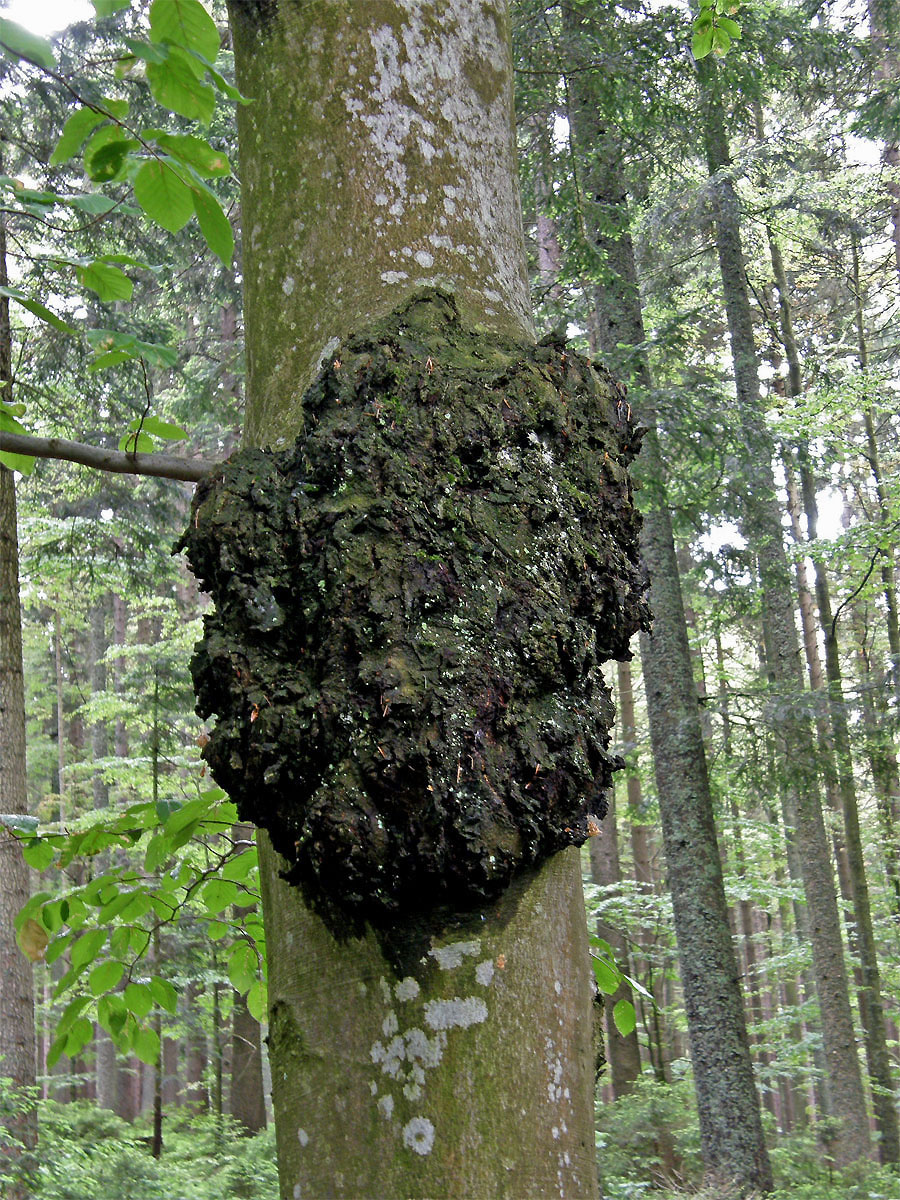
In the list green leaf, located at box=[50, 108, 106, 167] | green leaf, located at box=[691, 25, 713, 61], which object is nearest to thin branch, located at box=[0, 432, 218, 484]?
green leaf, located at box=[50, 108, 106, 167]

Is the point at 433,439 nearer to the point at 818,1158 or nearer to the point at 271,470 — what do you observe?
the point at 271,470

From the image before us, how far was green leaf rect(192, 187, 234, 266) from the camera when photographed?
1.20 m

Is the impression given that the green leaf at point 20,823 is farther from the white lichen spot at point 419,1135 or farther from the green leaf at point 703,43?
the green leaf at point 703,43

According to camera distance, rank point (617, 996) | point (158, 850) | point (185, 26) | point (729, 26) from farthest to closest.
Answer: point (617, 996) < point (729, 26) < point (158, 850) < point (185, 26)

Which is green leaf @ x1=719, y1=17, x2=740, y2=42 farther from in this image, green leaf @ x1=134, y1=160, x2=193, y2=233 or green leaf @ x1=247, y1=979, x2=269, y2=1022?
green leaf @ x1=247, y1=979, x2=269, y2=1022

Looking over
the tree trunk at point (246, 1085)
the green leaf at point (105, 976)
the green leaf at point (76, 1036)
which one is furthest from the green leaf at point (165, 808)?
the tree trunk at point (246, 1085)

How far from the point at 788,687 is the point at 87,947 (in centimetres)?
955

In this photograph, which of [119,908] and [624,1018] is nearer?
[119,908]

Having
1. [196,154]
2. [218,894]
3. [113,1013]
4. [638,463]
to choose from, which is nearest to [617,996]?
[638,463]

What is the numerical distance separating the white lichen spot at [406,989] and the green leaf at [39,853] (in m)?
1.14

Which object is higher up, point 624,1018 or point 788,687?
point 788,687

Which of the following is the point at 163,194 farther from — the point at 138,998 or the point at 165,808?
the point at 138,998

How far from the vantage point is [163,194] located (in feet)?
4.01

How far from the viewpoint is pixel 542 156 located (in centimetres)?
586
